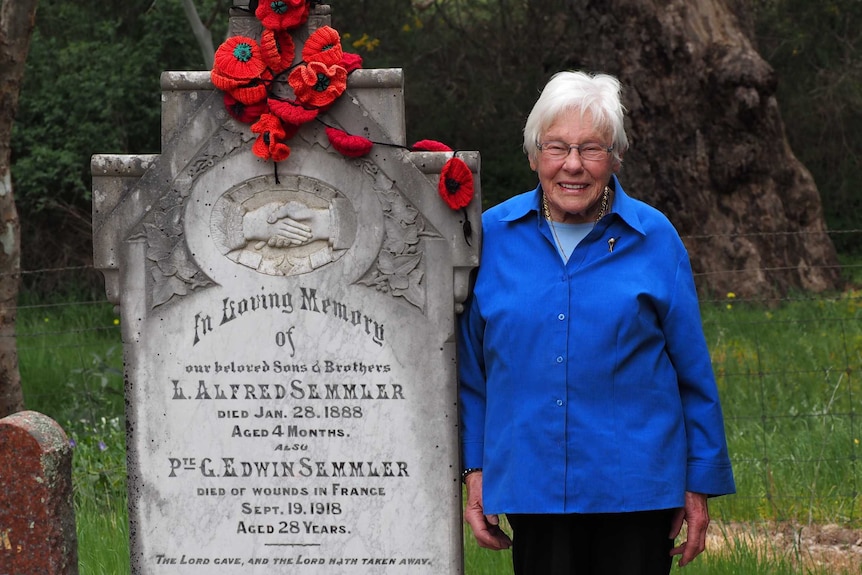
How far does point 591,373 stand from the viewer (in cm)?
311

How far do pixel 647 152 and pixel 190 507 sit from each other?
7969mm

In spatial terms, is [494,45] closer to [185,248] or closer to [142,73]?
[142,73]

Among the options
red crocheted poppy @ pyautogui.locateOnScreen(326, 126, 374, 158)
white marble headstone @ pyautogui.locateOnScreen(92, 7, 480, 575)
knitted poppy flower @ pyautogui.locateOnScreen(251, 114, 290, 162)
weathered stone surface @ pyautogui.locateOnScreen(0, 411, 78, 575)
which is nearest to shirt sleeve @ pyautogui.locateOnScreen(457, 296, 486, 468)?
white marble headstone @ pyautogui.locateOnScreen(92, 7, 480, 575)

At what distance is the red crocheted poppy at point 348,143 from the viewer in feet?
11.1

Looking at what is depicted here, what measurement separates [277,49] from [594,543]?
5.36 ft

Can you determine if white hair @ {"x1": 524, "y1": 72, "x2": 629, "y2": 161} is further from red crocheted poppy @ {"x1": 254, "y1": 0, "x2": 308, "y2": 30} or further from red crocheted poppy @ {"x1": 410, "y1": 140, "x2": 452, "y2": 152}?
red crocheted poppy @ {"x1": 254, "y1": 0, "x2": 308, "y2": 30}

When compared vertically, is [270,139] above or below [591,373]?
above

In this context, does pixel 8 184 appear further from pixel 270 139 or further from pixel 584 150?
pixel 584 150

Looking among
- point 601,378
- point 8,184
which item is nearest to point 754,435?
point 601,378

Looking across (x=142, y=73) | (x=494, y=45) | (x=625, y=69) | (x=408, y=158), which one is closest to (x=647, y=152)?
(x=625, y=69)

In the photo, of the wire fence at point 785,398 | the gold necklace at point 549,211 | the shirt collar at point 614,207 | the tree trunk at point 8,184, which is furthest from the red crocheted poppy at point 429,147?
the tree trunk at point 8,184

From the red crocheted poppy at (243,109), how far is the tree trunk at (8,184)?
3.65m

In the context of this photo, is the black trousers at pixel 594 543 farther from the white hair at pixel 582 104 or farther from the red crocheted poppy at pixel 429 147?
the red crocheted poppy at pixel 429 147

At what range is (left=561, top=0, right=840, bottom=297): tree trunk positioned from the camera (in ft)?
34.3
